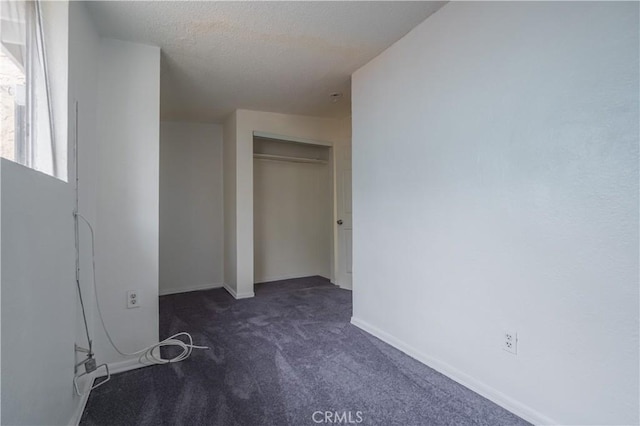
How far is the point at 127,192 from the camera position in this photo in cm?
212

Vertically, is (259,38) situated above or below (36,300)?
above

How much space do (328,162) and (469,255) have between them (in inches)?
125

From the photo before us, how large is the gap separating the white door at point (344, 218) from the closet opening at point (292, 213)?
0.22 m

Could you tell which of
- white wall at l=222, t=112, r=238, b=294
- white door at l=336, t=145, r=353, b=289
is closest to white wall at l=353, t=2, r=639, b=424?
white door at l=336, t=145, r=353, b=289

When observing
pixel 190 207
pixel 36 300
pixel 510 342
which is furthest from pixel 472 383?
pixel 190 207

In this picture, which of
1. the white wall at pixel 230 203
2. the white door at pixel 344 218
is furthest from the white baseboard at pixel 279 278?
the white door at pixel 344 218

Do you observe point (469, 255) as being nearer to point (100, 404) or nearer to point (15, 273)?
point (15, 273)

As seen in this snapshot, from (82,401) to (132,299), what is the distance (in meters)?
0.65

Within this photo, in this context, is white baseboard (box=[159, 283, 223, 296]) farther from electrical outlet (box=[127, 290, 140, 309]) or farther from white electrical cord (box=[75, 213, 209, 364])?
electrical outlet (box=[127, 290, 140, 309])

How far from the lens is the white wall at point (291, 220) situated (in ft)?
15.0

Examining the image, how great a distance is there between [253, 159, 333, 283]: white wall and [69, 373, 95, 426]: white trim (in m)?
2.75

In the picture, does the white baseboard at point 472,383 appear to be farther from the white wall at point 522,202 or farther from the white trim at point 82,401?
the white trim at point 82,401

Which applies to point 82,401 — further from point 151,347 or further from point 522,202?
point 522,202

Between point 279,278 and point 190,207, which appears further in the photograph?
point 279,278
